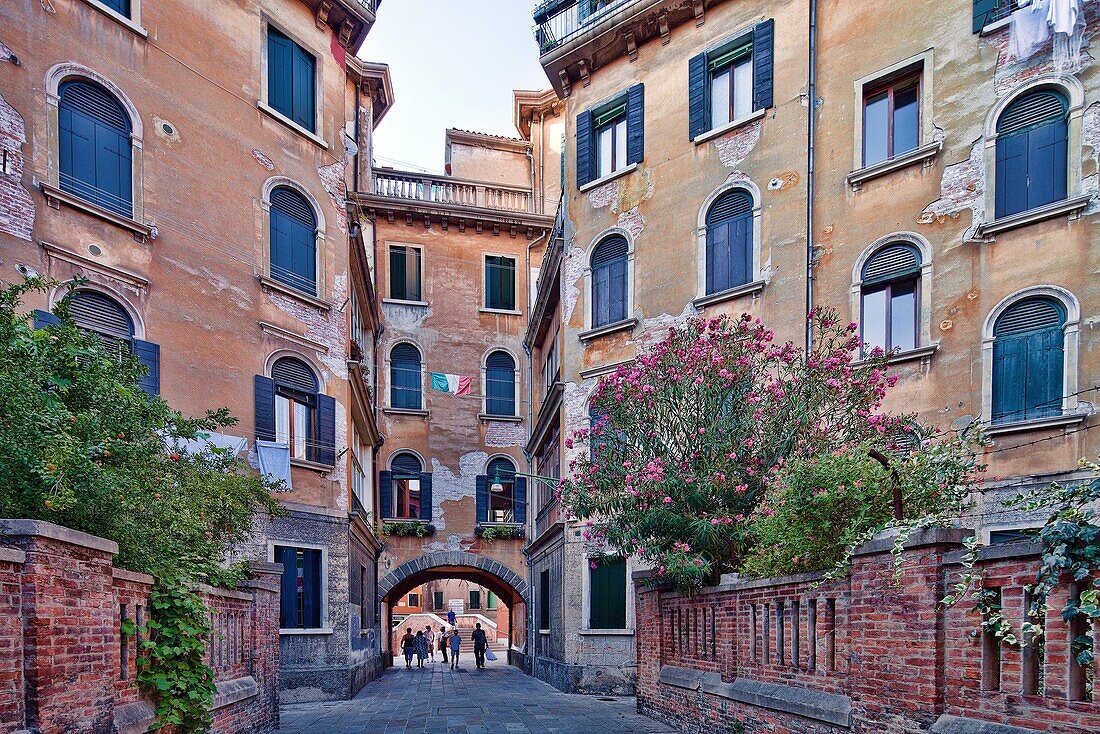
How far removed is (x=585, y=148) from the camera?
740 inches

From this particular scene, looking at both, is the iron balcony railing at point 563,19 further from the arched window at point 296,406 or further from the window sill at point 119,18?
the arched window at point 296,406

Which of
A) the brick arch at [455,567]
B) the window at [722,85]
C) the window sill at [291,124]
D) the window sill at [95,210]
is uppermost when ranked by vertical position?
the window at [722,85]

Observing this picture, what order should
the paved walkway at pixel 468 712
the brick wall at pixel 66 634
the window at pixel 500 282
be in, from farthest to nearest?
1. the window at pixel 500 282
2. the paved walkway at pixel 468 712
3. the brick wall at pixel 66 634

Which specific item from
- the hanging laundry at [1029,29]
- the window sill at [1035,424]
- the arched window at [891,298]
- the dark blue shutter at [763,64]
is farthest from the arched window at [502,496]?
the hanging laundry at [1029,29]

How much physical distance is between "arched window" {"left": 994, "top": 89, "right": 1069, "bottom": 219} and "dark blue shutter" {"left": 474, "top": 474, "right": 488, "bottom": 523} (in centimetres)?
1877

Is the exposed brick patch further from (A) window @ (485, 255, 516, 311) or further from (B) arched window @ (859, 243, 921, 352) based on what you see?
(A) window @ (485, 255, 516, 311)

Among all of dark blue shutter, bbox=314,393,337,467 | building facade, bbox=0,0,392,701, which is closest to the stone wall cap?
building facade, bbox=0,0,392,701

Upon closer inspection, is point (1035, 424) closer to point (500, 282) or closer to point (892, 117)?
point (892, 117)

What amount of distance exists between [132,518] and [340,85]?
14648mm

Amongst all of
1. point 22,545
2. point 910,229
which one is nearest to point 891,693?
point 22,545

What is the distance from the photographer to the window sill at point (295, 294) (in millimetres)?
A: 16188

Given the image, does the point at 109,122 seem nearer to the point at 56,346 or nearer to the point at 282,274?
the point at 282,274

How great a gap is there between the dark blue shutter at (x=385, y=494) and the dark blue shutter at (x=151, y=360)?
12.7 m

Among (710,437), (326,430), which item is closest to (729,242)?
(710,437)
